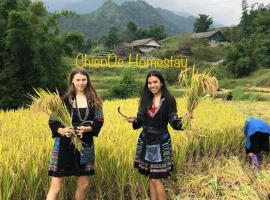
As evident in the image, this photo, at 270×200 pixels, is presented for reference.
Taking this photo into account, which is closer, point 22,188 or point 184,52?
point 22,188

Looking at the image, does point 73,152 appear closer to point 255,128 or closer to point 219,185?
point 219,185

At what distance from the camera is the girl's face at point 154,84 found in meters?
3.75

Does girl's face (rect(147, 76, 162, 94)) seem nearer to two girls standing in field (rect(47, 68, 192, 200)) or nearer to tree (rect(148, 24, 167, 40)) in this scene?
two girls standing in field (rect(47, 68, 192, 200))

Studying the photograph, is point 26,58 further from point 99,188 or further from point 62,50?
point 99,188

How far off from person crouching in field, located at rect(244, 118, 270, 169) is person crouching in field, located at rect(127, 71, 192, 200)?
177cm

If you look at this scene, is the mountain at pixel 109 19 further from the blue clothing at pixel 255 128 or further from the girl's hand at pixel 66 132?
the girl's hand at pixel 66 132

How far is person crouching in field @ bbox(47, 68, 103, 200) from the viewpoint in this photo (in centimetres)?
342

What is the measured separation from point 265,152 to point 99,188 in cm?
271

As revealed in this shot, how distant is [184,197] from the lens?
4.30m

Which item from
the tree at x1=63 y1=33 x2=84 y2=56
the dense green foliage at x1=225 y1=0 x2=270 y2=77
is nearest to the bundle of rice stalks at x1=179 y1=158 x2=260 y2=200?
the tree at x1=63 y1=33 x2=84 y2=56

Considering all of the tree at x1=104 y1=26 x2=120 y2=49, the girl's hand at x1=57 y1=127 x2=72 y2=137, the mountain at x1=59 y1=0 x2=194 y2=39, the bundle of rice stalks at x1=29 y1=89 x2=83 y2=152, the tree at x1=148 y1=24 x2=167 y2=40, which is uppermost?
the mountain at x1=59 y1=0 x2=194 y2=39

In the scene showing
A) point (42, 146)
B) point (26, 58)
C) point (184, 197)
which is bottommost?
point (184, 197)

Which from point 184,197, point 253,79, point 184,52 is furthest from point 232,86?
point 184,197

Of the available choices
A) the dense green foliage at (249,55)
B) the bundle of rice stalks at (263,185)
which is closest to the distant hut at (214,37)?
the dense green foliage at (249,55)
